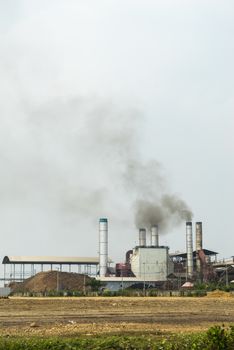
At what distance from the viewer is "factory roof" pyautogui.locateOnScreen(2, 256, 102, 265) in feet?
413

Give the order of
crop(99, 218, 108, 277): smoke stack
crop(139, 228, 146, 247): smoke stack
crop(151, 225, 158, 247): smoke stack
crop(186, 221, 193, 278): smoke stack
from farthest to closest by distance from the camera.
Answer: crop(139, 228, 146, 247): smoke stack → crop(151, 225, 158, 247): smoke stack → crop(99, 218, 108, 277): smoke stack → crop(186, 221, 193, 278): smoke stack

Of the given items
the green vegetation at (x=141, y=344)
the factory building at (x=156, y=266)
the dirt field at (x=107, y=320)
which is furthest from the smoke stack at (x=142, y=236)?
the green vegetation at (x=141, y=344)

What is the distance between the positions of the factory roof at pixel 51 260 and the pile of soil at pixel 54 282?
→ 7.47 m

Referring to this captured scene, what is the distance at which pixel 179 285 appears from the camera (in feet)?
364

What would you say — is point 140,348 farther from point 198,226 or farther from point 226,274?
point 198,226

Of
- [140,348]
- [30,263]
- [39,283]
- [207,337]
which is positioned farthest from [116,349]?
[30,263]

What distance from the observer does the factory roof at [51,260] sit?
126 meters

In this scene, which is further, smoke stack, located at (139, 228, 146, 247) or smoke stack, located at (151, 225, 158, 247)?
smoke stack, located at (139, 228, 146, 247)

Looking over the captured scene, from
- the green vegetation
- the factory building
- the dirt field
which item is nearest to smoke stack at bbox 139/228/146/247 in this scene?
the factory building

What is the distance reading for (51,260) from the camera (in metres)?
128

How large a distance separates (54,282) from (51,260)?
1389cm

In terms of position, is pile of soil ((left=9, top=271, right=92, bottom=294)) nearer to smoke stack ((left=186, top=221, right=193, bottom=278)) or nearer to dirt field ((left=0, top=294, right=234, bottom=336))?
smoke stack ((left=186, top=221, right=193, bottom=278))

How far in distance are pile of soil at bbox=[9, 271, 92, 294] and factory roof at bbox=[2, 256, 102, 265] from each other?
747cm

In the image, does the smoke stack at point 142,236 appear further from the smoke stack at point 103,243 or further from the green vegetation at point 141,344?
the green vegetation at point 141,344
